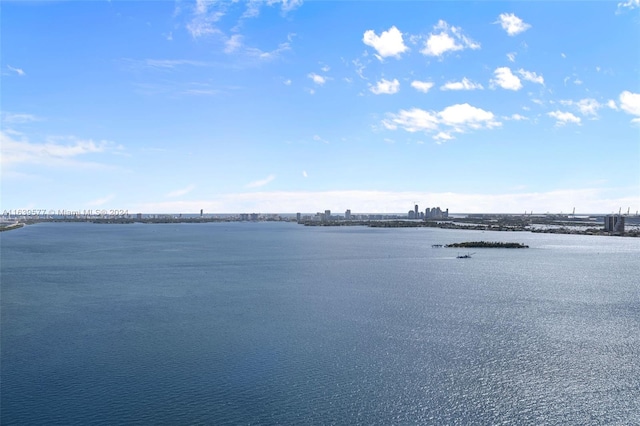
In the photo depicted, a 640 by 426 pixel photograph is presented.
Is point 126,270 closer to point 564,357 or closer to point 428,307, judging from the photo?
point 428,307

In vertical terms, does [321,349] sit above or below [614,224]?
below

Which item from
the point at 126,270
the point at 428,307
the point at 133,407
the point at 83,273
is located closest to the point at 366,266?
the point at 428,307

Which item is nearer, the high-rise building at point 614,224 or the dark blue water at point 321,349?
the dark blue water at point 321,349

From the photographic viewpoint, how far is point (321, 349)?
50.9 feet

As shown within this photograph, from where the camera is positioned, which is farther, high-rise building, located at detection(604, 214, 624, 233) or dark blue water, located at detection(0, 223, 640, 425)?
high-rise building, located at detection(604, 214, 624, 233)

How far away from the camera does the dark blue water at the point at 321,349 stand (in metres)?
11.3

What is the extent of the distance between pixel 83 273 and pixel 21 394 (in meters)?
22.0

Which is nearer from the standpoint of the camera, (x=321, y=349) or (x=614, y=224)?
(x=321, y=349)

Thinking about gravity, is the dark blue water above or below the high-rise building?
below

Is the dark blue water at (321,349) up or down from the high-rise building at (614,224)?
down

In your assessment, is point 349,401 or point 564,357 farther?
point 564,357

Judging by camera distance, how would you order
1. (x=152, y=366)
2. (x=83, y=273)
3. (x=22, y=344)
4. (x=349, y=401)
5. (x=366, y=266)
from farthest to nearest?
(x=366, y=266), (x=83, y=273), (x=22, y=344), (x=152, y=366), (x=349, y=401)

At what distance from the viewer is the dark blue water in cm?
1130

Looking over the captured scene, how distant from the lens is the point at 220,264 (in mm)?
37625
